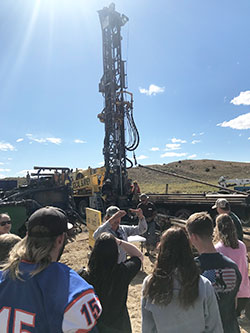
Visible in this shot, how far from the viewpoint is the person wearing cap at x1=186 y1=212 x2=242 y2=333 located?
1.71 meters

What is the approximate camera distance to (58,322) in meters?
1.05

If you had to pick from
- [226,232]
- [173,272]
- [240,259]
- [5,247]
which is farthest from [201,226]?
[5,247]

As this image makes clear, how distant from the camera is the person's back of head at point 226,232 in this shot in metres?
2.29

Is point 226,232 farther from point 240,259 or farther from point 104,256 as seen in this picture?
point 104,256

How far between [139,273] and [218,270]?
149 inches

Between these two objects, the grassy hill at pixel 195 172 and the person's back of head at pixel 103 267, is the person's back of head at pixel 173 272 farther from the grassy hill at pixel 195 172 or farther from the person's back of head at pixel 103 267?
the grassy hill at pixel 195 172

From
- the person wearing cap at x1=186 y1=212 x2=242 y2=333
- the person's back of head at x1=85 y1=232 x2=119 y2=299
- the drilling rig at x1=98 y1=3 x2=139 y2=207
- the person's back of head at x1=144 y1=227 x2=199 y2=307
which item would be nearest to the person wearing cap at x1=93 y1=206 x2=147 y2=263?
the person's back of head at x1=85 y1=232 x2=119 y2=299

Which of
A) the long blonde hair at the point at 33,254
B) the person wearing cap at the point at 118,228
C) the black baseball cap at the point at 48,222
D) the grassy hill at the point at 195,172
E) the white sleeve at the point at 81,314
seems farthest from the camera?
the grassy hill at the point at 195,172

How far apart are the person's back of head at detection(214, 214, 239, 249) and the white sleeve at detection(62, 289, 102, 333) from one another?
1.67 metres

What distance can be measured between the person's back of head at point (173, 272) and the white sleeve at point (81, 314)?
442 millimetres

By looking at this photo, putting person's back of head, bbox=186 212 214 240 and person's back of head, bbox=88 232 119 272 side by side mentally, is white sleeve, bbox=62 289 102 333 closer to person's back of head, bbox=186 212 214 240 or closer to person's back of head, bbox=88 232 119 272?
person's back of head, bbox=88 232 119 272

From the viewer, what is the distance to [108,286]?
5.33ft

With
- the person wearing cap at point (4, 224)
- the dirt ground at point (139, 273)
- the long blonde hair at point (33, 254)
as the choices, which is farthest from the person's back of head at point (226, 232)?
the person wearing cap at point (4, 224)

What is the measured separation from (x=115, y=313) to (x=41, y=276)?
87 cm
